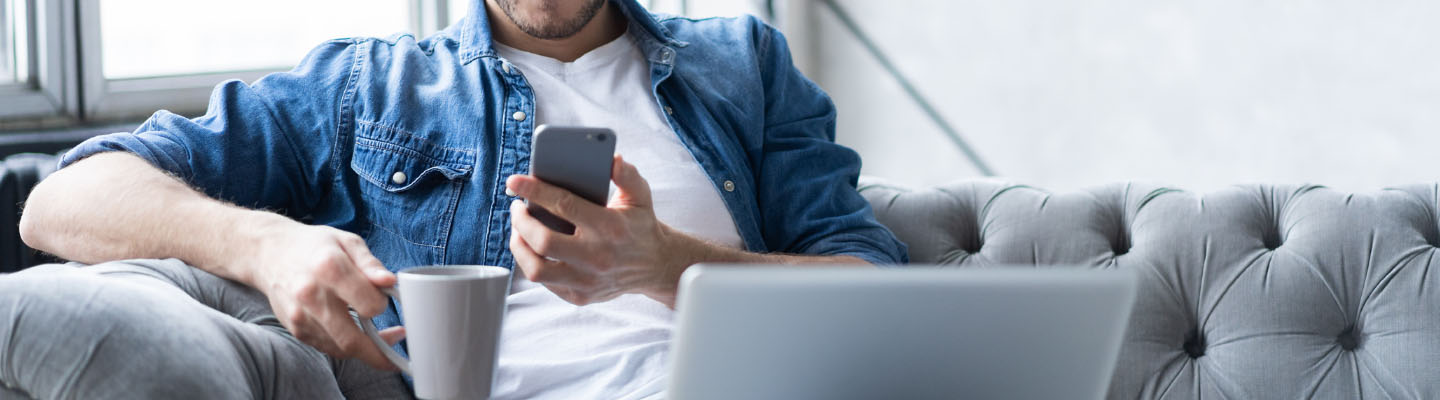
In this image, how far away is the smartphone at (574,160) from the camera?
2.45 ft

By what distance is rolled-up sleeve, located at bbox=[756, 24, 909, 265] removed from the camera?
1229 millimetres

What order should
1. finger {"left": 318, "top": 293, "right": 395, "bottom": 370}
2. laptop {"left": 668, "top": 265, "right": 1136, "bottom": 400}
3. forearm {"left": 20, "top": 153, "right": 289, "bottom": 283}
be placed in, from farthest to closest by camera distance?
1. forearm {"left": 20, "top": 153, "right": 289, "bottom": 283}
2. finger {"left": 318, "top": 293, "right": 395, "bottom": 370}
3. laptop {"left": 668, "top": 265, "right": 1136, "bottom": 400}

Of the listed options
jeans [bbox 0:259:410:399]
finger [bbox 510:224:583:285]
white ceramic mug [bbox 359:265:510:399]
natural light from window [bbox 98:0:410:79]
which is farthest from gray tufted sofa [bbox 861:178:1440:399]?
natural light from window [bbox 98:0:410:79]

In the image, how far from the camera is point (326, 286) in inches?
30.8

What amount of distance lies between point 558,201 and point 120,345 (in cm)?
28

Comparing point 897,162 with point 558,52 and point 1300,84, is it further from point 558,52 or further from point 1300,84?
point 558,52

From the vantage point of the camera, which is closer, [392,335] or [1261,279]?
[392,335]

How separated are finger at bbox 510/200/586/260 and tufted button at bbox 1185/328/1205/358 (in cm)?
74

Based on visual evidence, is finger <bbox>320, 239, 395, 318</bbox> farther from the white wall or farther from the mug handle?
the white wall

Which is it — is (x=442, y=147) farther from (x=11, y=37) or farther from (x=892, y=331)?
(x=11, y=37)

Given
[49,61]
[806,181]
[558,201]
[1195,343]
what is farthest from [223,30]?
[1195,343]

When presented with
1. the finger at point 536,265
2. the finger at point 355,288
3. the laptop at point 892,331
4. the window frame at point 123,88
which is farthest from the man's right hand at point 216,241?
the window frame at point 123,88

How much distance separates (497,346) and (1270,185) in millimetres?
963

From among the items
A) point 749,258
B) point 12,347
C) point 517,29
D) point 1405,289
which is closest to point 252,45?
point 517,29
